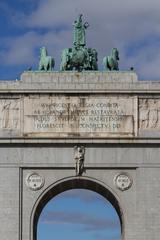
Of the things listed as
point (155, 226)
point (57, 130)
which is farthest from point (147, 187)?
point (57, 130)

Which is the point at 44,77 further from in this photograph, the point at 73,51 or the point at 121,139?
the point at 121,139

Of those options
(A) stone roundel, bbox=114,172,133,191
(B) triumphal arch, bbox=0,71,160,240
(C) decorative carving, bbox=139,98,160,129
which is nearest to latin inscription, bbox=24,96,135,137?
(B) triumphal arch, bbox=0,71,160,240

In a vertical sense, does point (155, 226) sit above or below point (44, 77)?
below

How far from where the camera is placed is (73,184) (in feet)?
133

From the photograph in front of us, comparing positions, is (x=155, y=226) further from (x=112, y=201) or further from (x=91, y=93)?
(x=91, y=93)

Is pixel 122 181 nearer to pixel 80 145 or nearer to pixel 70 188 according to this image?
pixel 80 145

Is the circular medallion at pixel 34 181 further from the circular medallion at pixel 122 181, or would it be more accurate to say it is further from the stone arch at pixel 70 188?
the circular medallion at pixel 122 181

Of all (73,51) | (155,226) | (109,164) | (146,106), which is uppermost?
(73,51)

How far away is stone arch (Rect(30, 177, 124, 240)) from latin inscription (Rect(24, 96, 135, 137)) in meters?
2.00

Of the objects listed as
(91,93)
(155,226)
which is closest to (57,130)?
(91,93)

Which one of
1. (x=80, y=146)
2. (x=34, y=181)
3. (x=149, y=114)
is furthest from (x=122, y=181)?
(x=34, y=181)

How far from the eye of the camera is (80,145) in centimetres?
3928

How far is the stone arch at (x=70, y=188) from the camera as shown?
3934 centimetres

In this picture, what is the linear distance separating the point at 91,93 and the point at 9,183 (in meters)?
5.10
